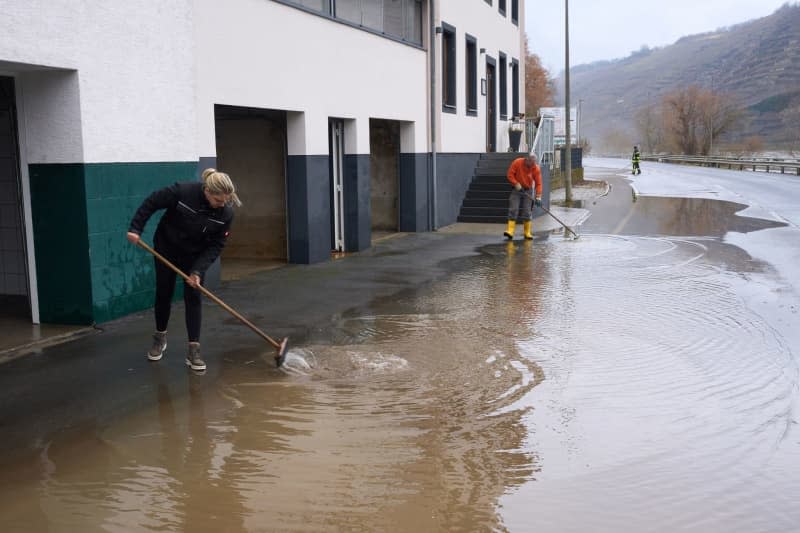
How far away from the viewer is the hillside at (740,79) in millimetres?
116688

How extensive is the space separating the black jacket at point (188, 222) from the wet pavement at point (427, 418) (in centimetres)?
101

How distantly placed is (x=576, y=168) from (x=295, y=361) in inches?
1461

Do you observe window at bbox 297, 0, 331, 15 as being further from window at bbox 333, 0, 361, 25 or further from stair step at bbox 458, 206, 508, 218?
stair step at bbox 458, 206, 508, 218

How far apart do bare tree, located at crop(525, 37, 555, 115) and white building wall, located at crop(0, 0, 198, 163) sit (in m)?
68.8

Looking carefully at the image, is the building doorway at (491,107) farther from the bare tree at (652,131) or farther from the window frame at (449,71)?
the bare tree at (652,131)

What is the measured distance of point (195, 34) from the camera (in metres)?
10.7

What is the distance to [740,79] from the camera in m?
138

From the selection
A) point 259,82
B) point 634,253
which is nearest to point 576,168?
point 634,253

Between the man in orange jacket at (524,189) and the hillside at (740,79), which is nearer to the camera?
the man in orange jacket at (524,189)

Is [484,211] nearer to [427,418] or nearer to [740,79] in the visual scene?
[427,418]

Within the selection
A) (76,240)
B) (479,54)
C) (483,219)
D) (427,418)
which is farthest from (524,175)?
(427,418)

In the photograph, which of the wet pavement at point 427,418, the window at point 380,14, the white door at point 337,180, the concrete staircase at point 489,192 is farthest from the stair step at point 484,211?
the wet pavement at point 427,418

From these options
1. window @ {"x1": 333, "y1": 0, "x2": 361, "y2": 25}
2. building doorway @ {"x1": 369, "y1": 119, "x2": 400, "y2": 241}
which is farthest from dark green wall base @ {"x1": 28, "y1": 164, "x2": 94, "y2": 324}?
building doorway @ {"x1": 369, "y1": 119, "x2": 400, "y2": 241}

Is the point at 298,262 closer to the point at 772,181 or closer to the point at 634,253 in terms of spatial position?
the point at 634,253
